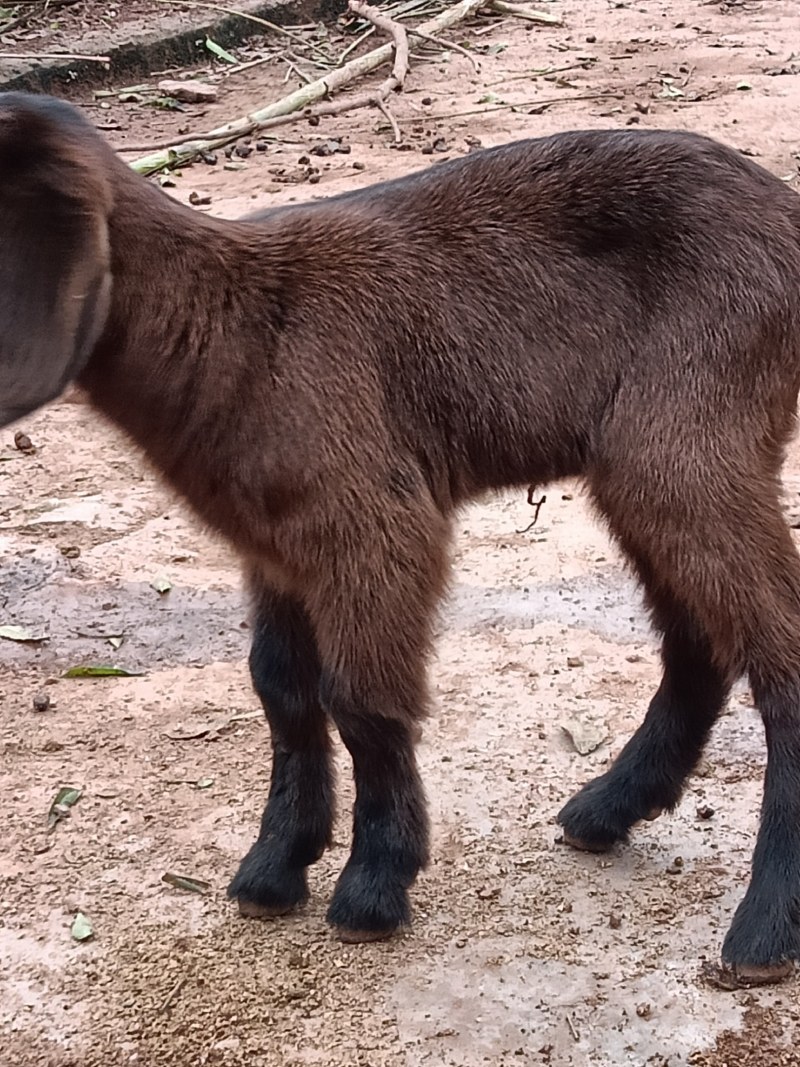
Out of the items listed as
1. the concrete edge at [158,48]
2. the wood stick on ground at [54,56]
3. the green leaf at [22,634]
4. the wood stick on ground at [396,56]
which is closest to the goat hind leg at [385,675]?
the green leaf at [22,634]

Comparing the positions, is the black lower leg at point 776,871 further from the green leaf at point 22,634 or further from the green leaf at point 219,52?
the green leaf at point 219,52

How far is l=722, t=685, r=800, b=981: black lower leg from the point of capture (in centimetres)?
306

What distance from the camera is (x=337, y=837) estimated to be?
12.0 ft

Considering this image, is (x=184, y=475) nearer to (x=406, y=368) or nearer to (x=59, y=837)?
(x=406, y=368)

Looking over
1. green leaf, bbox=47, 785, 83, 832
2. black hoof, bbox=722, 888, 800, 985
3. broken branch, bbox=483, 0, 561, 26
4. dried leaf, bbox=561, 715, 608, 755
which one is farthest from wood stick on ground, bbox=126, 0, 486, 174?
black hoof, bbox=722, 888, 800, 985

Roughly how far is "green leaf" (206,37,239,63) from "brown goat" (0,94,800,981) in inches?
327

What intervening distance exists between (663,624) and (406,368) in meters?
0.97

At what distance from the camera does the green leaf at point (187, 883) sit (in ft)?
11.4

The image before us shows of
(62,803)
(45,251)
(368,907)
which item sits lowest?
(62,803)

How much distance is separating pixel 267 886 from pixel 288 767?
28 centimetres

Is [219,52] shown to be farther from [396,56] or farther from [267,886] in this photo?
[267,886]

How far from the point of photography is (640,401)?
9.96 feet

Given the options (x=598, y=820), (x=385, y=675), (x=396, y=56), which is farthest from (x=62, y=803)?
(x=396, y=56)

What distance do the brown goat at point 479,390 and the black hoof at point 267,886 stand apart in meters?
0.32
